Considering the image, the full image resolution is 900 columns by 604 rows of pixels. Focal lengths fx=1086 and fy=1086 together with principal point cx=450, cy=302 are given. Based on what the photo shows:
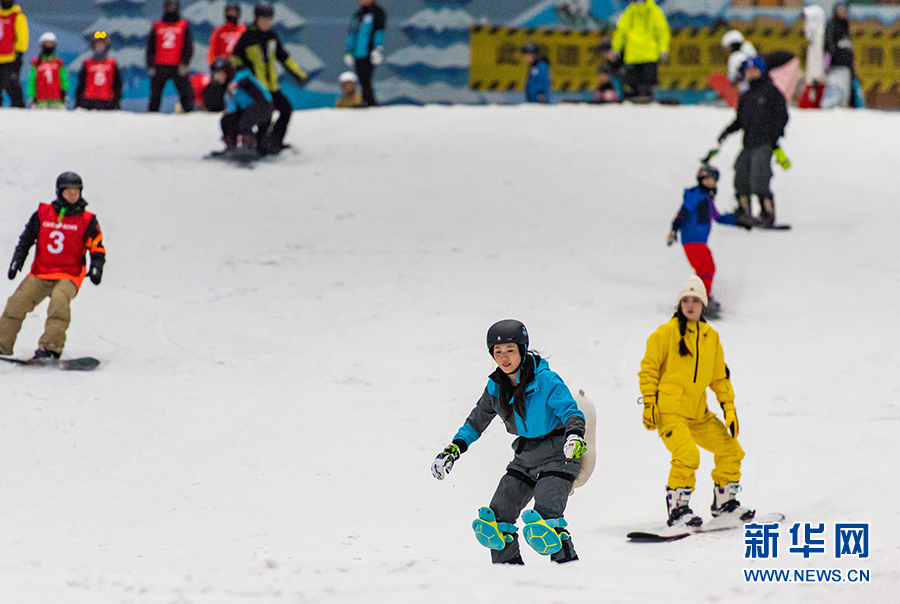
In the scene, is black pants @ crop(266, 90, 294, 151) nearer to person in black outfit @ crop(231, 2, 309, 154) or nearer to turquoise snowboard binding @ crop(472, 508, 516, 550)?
person in black outfit @ crop(231, 2, 309, 154)

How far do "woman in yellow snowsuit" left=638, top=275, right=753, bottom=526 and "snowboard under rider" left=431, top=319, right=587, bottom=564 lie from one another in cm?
98

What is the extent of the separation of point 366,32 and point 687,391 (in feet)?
38.0

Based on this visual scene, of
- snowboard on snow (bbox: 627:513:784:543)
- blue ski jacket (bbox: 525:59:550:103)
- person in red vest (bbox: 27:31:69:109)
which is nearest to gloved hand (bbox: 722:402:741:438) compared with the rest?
snowboard on snow (bbox: 627:513:784:543)

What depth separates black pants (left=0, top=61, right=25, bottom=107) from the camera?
1600cm

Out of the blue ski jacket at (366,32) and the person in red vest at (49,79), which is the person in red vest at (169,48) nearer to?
the person in red vest at (49,79)

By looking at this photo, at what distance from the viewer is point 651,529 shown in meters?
5.38

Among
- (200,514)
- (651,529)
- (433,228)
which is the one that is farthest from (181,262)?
(651,529)

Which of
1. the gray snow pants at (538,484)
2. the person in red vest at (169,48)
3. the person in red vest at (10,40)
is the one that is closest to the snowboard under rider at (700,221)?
the gray snow pants at (538,484)

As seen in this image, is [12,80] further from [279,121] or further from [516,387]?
[516,387]

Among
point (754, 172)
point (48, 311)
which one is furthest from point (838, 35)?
point (48, 311)

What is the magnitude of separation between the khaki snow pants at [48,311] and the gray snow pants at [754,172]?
23.3 ft

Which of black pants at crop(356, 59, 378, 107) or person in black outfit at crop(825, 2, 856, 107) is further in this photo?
person in black outfit at crop(825, 2, 856, 107)

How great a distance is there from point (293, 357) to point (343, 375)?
601 mm

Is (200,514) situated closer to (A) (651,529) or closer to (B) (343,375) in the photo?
(A) (651,529)
